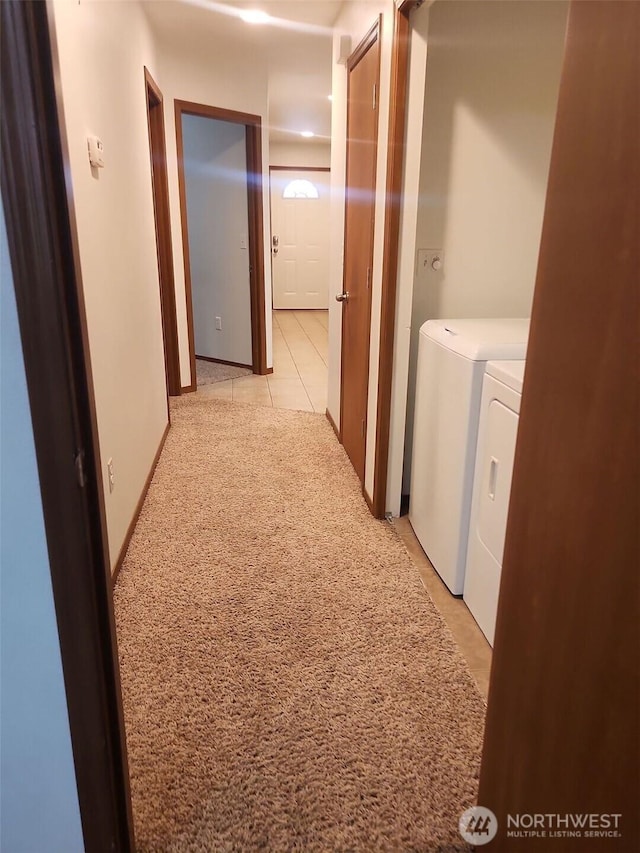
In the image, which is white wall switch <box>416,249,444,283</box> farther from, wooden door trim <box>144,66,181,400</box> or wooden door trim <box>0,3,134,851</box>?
wooden door trim <box>0,3,134,851</box>

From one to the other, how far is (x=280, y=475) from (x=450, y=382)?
4.22ft

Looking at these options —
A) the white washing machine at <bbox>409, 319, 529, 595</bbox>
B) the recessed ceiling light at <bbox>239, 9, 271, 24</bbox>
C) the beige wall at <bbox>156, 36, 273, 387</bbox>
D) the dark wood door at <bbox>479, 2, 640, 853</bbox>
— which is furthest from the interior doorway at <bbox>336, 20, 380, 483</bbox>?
the dark wood door at <bbox>479, 2, 640, 853</bbox>

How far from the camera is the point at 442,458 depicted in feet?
7.07

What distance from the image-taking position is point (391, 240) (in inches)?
89.8

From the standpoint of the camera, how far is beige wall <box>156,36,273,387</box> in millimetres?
3930

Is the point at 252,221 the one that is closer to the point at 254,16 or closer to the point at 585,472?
the point at 254,16

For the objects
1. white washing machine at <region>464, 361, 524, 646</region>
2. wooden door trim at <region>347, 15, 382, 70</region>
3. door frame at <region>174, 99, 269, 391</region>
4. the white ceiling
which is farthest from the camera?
door frame at <region>174, 99, 269, 391</region>

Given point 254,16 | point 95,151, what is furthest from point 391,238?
point 254,16

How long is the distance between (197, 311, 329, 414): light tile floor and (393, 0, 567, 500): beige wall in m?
1.80

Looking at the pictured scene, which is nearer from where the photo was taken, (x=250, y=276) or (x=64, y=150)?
(x=64, y=150)

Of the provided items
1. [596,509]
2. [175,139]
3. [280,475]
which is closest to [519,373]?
[596,509]

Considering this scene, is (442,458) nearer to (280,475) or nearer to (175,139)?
(280,475)

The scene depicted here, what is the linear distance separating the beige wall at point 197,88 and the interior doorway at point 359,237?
160 centimetres

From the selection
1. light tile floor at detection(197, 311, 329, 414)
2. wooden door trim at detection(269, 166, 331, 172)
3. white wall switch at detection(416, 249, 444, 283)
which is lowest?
light tile floor at detection(197, 311, 329, 414)
